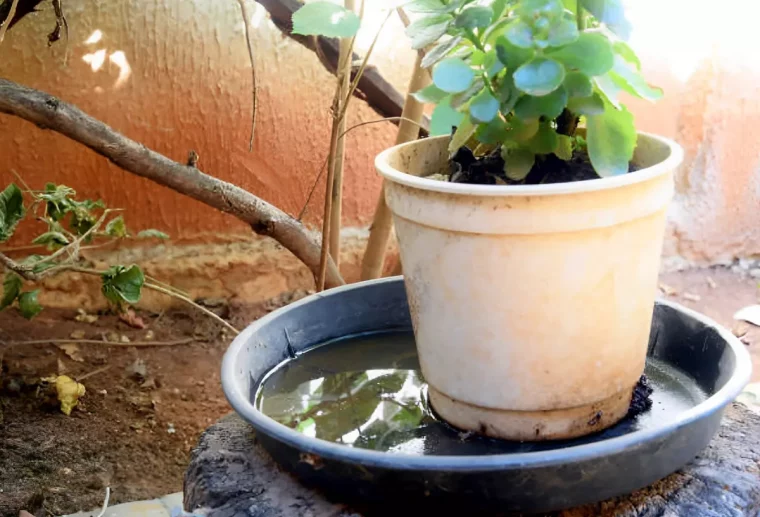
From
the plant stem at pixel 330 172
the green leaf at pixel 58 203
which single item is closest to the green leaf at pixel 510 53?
the plant stem at pixel 330 172

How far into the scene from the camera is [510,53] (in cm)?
62

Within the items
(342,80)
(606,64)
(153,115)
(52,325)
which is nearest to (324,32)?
(606,64)

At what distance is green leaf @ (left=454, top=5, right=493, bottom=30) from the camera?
63 centimetres

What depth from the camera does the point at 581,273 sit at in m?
0.65

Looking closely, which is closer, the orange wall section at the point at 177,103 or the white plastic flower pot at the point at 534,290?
the white plastic flower pot at the point at 534,290

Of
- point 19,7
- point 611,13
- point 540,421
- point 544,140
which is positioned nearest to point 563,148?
point 544,140

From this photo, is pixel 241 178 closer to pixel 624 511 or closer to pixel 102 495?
pixel 102 495

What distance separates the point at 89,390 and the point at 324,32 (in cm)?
114

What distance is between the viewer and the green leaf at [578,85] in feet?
2.04

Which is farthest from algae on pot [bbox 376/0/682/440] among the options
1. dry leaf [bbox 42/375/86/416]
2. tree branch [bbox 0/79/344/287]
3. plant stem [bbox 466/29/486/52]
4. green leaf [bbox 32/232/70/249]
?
dry leaf [bbox 42/375/86/416]

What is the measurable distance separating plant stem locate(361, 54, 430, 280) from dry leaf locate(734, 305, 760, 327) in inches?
45.7

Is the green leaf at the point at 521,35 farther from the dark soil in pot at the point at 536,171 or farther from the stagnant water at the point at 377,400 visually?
the stagnant water at the point at 377,400

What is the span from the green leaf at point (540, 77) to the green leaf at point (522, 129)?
65 millimetres

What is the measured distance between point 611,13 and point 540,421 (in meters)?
0.37
